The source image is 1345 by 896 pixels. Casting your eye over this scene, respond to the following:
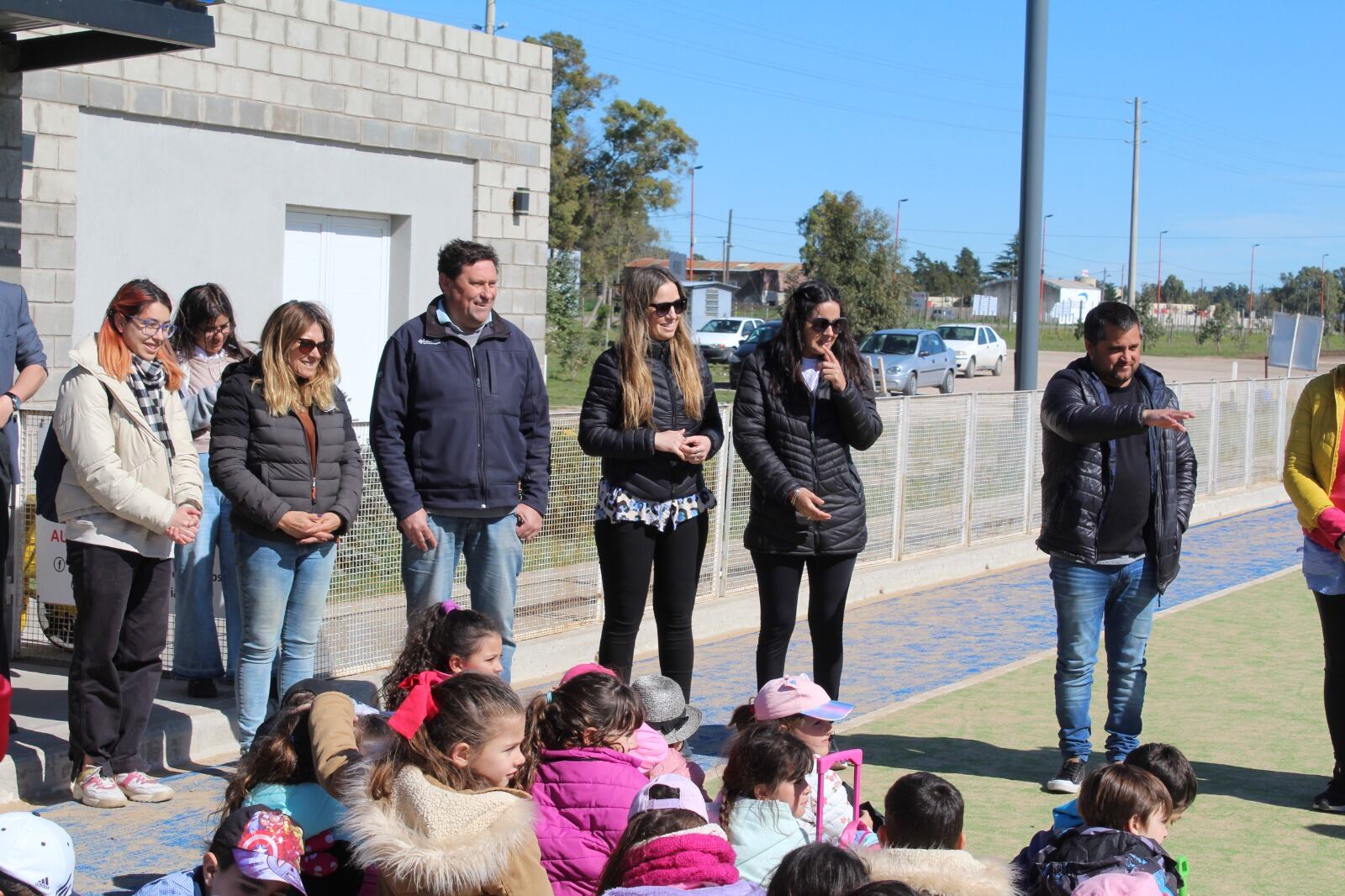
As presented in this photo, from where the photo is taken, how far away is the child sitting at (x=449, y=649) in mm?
4602

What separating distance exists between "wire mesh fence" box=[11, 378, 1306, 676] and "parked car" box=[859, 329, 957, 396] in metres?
19.2

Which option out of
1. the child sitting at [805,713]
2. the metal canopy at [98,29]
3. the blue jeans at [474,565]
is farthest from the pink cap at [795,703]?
the metal canopy at [98,29]

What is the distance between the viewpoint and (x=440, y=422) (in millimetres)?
5859

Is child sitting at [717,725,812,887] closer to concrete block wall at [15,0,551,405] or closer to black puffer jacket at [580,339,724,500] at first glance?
black puffer jacket at [580,339,724,500]

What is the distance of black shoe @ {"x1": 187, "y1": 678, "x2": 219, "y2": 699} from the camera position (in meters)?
6.62

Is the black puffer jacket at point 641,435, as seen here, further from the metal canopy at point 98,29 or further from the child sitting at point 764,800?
the metal canopy at point 98,29

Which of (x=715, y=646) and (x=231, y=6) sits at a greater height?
(x=231, y=6)

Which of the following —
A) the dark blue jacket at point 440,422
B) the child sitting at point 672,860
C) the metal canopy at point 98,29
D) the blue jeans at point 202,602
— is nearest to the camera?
the child sitting at point 672,860

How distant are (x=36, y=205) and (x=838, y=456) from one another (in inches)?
271

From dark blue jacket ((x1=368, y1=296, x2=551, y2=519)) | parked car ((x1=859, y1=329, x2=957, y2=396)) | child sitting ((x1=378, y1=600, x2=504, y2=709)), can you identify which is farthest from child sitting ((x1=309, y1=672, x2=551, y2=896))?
parked car ((x1=859, y1=329, x2=957, y2=396))

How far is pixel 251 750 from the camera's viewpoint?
424cm

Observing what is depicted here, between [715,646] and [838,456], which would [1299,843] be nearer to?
[838,456]

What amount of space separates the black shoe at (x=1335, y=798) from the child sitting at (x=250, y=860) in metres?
3.97

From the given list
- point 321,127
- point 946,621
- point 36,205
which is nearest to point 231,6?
point 321,127
